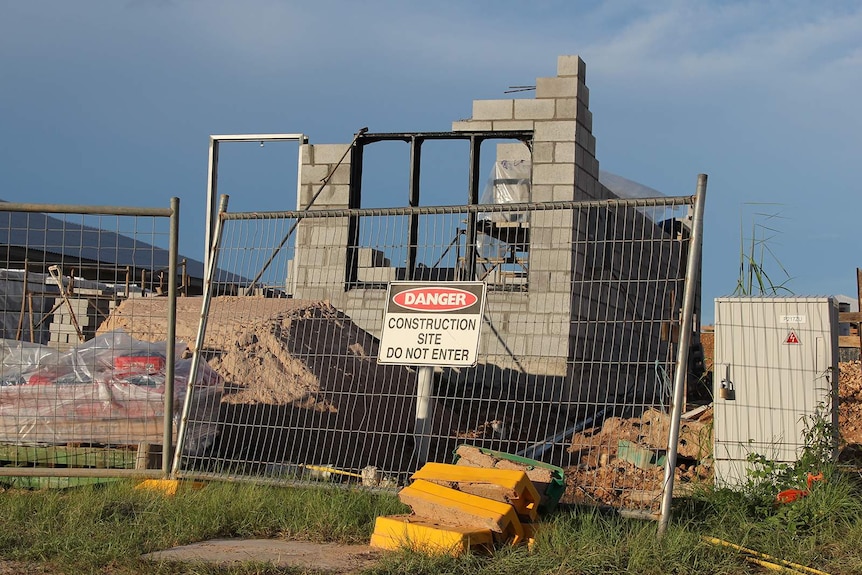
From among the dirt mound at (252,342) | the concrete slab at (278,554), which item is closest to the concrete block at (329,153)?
the dirt mound at (252,342)

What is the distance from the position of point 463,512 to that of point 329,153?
10043 millimetres

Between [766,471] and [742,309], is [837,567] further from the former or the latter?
[742,309]

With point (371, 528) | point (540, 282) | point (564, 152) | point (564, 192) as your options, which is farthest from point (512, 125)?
point (371, 528)

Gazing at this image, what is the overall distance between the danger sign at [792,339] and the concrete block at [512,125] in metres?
6.94

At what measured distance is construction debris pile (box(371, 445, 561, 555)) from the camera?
212 inches

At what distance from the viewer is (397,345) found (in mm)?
7000

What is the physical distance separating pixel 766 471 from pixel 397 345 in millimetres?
2688

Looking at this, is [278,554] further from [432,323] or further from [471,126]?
[471,126]

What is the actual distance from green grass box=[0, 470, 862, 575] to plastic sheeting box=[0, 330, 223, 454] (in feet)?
2.18

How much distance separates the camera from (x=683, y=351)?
19.5 ft

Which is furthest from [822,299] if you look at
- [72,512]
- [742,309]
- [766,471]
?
[72,512]

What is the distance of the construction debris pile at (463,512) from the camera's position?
538 cm

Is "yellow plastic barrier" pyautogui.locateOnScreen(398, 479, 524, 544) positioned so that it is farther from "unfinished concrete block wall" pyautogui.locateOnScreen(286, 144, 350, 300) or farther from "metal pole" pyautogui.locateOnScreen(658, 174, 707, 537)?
"unfinished concrete block wall" pyautogui.locateOnScreen(286, 144, 350, 300)

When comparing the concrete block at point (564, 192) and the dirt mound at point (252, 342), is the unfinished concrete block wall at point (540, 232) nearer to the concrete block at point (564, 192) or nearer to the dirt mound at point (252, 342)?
the concrete block at point (564, 192)
